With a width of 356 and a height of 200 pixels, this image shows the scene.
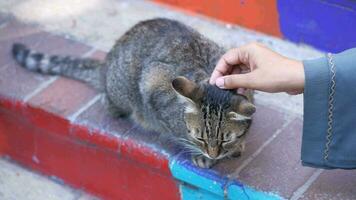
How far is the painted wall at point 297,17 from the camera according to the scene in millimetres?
3043

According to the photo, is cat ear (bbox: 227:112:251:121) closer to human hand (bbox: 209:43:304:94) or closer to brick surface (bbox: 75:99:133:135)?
human hand (bbox: 209:43:304:94)

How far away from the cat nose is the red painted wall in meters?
1.07

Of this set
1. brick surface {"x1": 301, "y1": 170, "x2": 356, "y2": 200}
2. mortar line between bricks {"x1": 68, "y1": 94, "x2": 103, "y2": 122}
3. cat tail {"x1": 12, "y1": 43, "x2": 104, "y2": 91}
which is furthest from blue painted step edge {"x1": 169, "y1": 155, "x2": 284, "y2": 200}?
cat tail {"x1": 12, "y1": 43, "x2": 104, "y2": 91}

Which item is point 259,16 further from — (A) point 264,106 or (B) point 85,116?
(B) point 85,116

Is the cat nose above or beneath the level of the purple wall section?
beneath

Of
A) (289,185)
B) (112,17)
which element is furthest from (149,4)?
(289,185)

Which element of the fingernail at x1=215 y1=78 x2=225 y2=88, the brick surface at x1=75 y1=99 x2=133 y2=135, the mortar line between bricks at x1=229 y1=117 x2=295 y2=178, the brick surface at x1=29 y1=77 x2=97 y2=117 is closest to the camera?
the fingernail at x1=215 y1=78 x2=225 y2=88

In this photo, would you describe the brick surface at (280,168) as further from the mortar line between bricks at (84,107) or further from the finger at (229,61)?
the mortar line between bricks at (84,107)

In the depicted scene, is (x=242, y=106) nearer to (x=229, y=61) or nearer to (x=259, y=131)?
(x=229, y=61)

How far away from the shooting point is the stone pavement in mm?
3051

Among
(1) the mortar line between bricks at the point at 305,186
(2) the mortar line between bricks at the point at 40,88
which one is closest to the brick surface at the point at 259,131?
(1) the mortar line between bricks at the point at 305,186

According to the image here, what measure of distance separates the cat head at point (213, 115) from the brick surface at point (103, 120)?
47cm

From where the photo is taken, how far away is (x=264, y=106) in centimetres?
288

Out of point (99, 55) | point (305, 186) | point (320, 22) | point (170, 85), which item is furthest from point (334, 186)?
point (99, 55)
